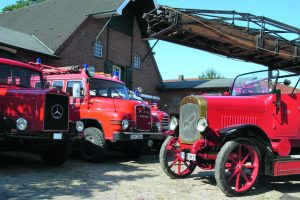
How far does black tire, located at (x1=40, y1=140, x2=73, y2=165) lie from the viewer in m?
9.78

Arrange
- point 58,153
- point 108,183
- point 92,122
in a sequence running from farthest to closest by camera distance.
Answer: point 92,122
point 58,153
point 108,183

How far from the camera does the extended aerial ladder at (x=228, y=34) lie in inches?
335

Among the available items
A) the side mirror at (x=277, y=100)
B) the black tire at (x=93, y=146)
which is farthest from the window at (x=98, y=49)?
the side mirror at (x=277, y=100)

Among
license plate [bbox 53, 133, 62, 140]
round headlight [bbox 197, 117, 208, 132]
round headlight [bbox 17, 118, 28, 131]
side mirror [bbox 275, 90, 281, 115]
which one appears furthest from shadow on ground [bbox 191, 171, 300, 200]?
round headlight [bbox 17, 118, 28, 131]

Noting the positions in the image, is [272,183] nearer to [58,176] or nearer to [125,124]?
[125,124]

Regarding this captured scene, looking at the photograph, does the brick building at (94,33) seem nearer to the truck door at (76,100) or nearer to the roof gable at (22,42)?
the roof gable at (22,42)

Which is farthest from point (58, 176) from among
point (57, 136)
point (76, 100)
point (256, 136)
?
point (256, 136)

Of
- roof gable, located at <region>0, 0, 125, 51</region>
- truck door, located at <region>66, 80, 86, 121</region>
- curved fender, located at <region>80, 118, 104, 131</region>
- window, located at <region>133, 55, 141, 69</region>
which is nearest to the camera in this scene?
curved fender, located at <region>80, 118, 104, 131</region>

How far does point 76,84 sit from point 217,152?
507 cm

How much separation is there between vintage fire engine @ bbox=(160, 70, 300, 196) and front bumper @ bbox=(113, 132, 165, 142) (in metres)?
2.06

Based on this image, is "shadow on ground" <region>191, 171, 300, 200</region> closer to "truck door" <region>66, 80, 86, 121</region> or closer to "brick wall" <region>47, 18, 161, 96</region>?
"truck door" <region>66, 80, 86, 121</region>

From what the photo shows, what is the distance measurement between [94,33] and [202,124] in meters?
15.8

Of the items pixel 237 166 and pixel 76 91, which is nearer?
pixel 237 166

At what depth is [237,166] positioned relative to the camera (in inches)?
301
